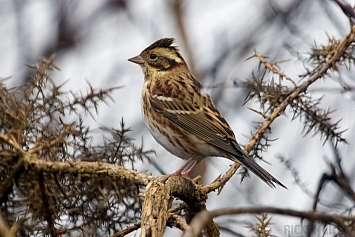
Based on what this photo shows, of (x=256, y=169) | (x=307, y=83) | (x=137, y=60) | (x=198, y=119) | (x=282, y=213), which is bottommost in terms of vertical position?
(x=282, y=213)

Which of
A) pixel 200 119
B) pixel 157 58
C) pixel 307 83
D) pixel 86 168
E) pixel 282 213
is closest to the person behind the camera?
pixel 282 213

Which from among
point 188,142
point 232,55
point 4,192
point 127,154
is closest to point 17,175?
point 4,192

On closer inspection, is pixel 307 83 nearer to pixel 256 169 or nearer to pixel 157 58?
pixel 256 169

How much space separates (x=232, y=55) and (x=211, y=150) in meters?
3.15

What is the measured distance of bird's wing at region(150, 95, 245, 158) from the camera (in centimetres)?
606

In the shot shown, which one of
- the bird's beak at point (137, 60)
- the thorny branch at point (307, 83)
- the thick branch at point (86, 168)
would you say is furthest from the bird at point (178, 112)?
the thick branch at point (86, 168)

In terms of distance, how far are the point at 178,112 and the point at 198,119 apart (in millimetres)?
234

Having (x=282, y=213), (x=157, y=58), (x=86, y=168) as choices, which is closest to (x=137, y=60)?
(x=157, y=58)

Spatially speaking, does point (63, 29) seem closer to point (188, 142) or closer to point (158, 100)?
point (158, 100)

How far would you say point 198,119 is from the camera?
6.43 metres

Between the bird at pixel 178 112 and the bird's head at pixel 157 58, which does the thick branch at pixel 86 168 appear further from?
the bird's head at pixel 157 58

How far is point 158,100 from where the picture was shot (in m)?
6.54

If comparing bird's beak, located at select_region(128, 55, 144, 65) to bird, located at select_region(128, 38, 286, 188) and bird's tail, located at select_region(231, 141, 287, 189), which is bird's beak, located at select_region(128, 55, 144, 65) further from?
bird's tail, located at select_region(231, 141, 287, 189)

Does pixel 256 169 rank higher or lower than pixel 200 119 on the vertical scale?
lower
